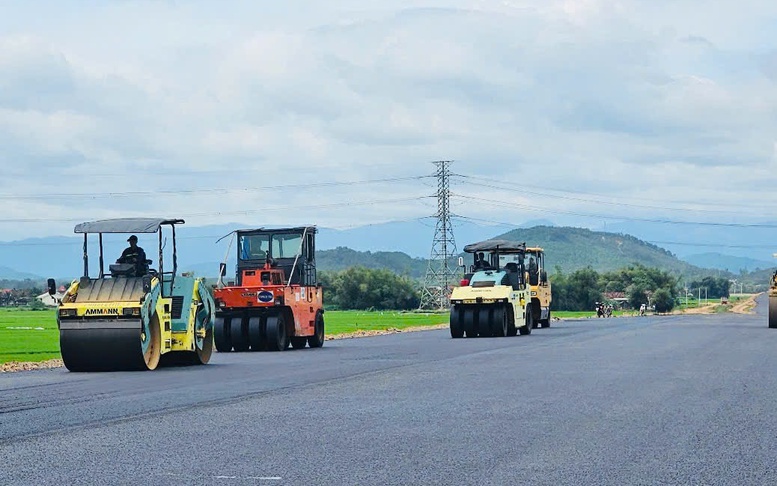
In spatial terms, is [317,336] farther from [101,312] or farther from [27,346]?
[101,312]

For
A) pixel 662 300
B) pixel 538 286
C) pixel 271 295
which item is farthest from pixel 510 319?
pixel 662 300

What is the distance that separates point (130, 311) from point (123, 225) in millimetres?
2049

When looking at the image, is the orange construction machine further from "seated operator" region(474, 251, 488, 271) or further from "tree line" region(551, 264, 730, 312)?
"tree line" region(551, 264, 730, 312)

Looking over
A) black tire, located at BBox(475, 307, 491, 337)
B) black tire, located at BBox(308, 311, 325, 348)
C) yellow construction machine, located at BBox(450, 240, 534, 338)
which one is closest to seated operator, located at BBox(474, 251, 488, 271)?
yellow construction machine, located at BBox(450, 240, 534, 338)

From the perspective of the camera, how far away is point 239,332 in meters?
31.4

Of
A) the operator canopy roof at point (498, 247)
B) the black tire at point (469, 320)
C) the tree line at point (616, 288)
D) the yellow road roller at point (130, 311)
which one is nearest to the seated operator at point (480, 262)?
the operator canopy roof at point (498, 247)

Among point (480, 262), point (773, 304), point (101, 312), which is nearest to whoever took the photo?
point (101, 312)

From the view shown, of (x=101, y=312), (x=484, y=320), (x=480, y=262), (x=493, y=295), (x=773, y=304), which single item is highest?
(x=480, y=262)

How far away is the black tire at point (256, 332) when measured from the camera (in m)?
31.3

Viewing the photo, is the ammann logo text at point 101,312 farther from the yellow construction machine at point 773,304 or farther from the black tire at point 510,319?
the yellow construction machine at point 773,304

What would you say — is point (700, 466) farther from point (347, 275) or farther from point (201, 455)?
point (347, 275)

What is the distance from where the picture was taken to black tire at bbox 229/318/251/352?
3136cm

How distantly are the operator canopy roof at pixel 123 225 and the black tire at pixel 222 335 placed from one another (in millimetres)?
7883

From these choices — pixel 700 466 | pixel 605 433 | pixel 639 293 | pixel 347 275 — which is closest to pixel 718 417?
pixel 605 433
